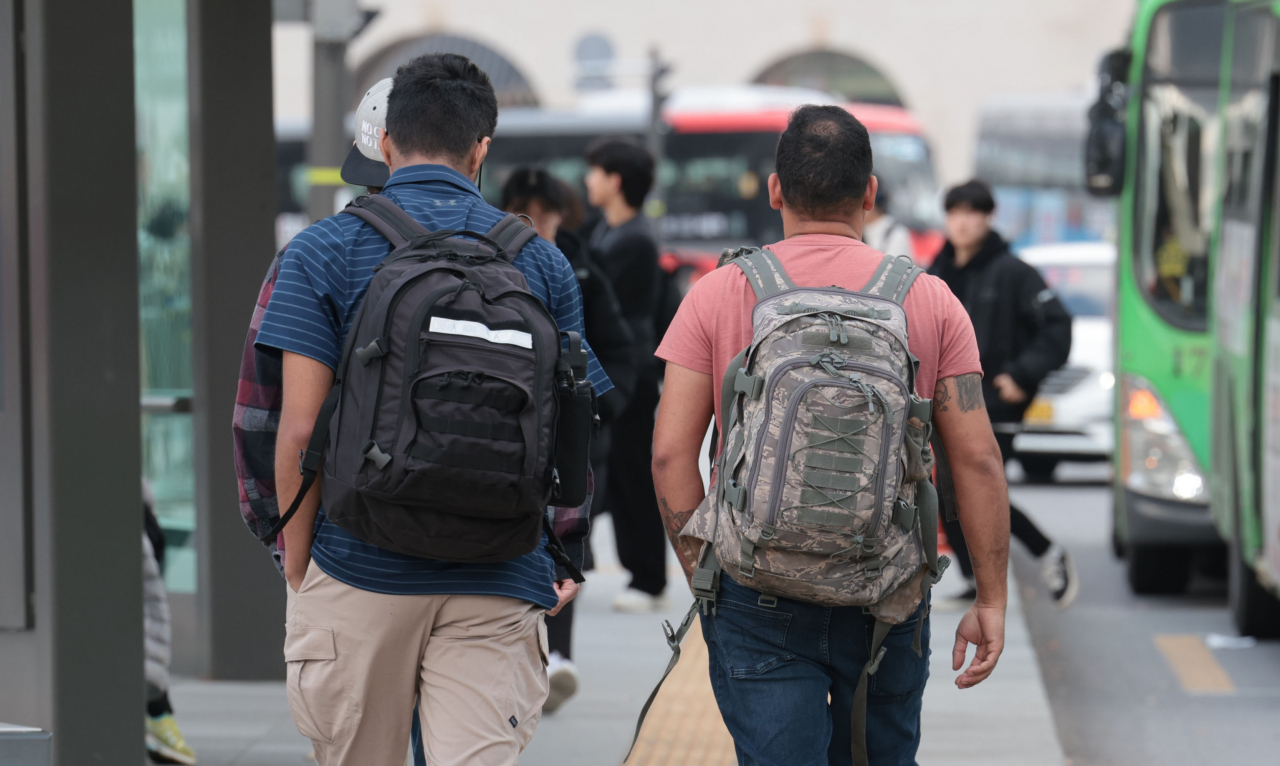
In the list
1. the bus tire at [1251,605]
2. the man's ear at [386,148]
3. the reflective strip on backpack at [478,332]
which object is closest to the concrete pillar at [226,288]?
the man's ear at [386,148]

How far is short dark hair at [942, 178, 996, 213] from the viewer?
288 inches

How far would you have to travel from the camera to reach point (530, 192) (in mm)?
5293

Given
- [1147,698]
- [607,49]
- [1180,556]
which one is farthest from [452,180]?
[607,49]

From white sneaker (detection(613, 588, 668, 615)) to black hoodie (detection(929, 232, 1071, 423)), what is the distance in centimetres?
171

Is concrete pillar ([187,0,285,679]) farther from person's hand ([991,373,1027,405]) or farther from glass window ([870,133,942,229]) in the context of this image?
glass window ([870,133,942,229])

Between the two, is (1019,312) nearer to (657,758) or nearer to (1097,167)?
(1097,167)

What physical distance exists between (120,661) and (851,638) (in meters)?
1.92

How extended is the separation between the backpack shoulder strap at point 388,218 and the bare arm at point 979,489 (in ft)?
3.11

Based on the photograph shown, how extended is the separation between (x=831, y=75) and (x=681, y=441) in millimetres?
32316

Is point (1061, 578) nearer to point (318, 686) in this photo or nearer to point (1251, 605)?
point (1251, 605)

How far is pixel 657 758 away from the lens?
4809 mm

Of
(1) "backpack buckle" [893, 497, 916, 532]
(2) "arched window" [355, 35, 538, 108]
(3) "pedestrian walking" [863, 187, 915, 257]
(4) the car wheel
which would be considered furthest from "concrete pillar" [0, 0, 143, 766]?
(2) "arched window" [355, 35, 538, 108]

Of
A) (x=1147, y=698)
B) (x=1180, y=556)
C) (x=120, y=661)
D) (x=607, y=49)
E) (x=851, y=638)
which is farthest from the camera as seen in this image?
(x=607, y=49)

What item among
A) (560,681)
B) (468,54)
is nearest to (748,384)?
(560,681)
